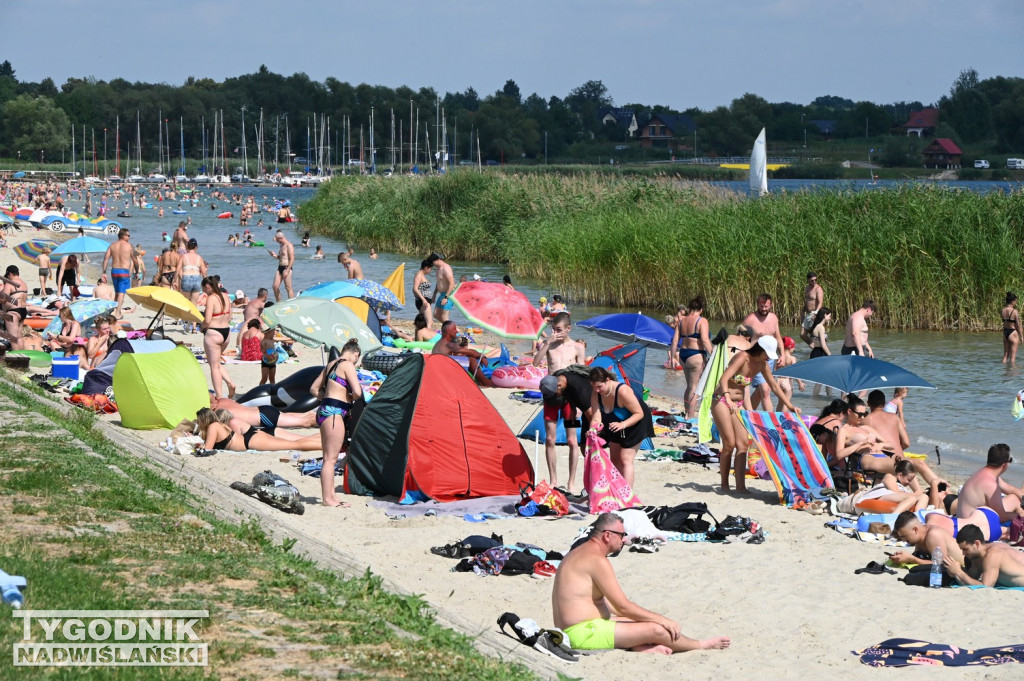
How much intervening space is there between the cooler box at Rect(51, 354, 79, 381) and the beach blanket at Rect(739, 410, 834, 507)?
29.3 feet

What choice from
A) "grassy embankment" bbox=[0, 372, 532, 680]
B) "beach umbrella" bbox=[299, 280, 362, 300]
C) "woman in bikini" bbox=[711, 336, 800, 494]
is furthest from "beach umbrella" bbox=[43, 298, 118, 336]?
"woman in bikini" bbox=[711, 336, 800, 494]

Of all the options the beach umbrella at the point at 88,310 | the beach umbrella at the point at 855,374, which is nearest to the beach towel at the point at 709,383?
the beach umbrella at the point at 855,374

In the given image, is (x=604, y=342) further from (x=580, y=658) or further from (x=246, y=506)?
(x=580, y=658)

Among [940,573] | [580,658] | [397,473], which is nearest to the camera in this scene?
[580,658]

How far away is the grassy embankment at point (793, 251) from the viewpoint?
20875 mm

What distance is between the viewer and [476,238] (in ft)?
122

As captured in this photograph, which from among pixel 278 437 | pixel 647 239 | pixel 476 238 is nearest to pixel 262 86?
pixel 476 238

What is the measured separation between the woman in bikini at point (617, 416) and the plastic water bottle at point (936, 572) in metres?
2.46

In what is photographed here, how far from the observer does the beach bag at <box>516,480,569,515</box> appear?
937 centimetres

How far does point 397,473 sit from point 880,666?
4.65 metres

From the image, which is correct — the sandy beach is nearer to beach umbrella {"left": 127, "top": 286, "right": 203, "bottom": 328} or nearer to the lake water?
the lake water

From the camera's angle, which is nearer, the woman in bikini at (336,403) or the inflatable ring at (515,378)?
the woman in bikini at (336,403)

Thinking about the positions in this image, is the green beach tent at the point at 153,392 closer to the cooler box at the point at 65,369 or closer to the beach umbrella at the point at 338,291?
the cooler box at the point at 65,369

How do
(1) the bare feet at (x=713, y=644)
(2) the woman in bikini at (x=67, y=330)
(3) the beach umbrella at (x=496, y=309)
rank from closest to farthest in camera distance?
(1) the bare feet at (x=713, y=644) → (3) the beach umbrella at (x=496, y=309) → (2) the woman in bikini at (x=67, y=330)
